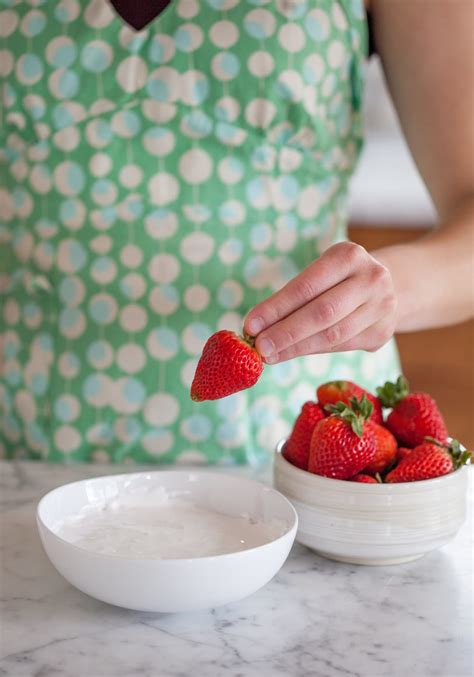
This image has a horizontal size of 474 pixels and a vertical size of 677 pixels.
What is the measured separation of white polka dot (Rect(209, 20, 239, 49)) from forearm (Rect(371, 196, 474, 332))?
1.05 feet

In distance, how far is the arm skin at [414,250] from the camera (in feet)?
2.55

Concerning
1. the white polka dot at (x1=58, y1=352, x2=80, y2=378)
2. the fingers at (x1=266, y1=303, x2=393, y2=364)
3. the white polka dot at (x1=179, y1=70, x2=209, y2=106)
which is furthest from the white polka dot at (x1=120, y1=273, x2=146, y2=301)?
the fingers at (x1=266, y1=303, x2=393, y2=364)

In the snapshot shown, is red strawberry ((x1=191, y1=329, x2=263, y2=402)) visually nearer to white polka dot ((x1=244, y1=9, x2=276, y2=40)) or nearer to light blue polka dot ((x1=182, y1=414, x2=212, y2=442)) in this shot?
light blue polka dot ((x1=182, y1=414, x2=212, y2=442))

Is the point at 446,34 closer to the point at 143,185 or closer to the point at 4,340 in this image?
the point at 143,185

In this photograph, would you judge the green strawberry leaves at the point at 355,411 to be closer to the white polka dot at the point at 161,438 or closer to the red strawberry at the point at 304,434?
the red strawberry at the point at 304,434

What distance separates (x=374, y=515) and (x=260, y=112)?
0.54 m

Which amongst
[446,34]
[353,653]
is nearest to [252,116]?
[446,34]

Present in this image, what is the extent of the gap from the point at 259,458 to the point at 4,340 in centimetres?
37

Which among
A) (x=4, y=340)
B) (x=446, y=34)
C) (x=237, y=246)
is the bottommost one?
(x=4, y=340)

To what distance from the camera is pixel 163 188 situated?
3.56 feet

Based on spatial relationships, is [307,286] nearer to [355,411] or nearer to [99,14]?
[355,411]

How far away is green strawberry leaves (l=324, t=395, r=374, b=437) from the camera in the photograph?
0.76 metres

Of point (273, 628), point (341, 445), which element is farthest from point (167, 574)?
point (341, 445)

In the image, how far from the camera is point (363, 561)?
2.60ft
